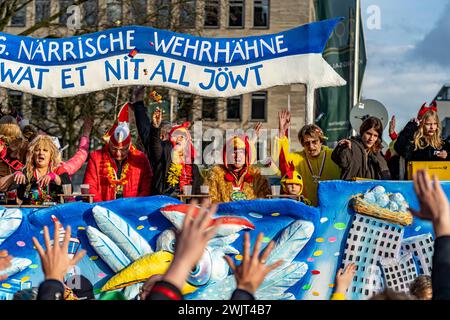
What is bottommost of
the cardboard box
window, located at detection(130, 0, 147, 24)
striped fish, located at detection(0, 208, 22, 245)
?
striped fish, located at detection(0, 208, 22, 245)

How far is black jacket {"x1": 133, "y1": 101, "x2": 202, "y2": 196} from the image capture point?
6969 mm

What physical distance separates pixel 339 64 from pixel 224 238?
10069 mm

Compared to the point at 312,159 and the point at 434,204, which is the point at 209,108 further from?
the point at 434,204

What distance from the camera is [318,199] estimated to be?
6.25 m

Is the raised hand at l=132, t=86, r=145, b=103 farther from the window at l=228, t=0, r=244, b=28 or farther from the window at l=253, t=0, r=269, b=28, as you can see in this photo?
the window at l=253, t=0, r=269, b=28

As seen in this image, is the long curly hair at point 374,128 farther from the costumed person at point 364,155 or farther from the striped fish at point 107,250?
the striped fish at point 107,250

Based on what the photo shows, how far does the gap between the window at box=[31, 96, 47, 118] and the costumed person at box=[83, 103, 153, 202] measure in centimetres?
2398

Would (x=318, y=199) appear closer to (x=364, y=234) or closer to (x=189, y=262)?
(x=364, y=234)

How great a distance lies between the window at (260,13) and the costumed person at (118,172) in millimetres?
34389

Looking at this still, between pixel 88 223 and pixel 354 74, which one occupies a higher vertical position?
pixel 354 74

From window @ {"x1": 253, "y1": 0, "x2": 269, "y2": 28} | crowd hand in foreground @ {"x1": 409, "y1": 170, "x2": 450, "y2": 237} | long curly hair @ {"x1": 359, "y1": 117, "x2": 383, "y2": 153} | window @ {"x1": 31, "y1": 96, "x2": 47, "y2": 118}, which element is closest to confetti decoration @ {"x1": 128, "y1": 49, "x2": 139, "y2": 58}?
long curly hair @ {"x1": 359, "y1": 117, "x2": 383, "y2": 153}

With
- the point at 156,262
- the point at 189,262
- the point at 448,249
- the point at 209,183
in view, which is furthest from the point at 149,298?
the point at 209,183

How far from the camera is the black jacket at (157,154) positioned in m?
6.97
